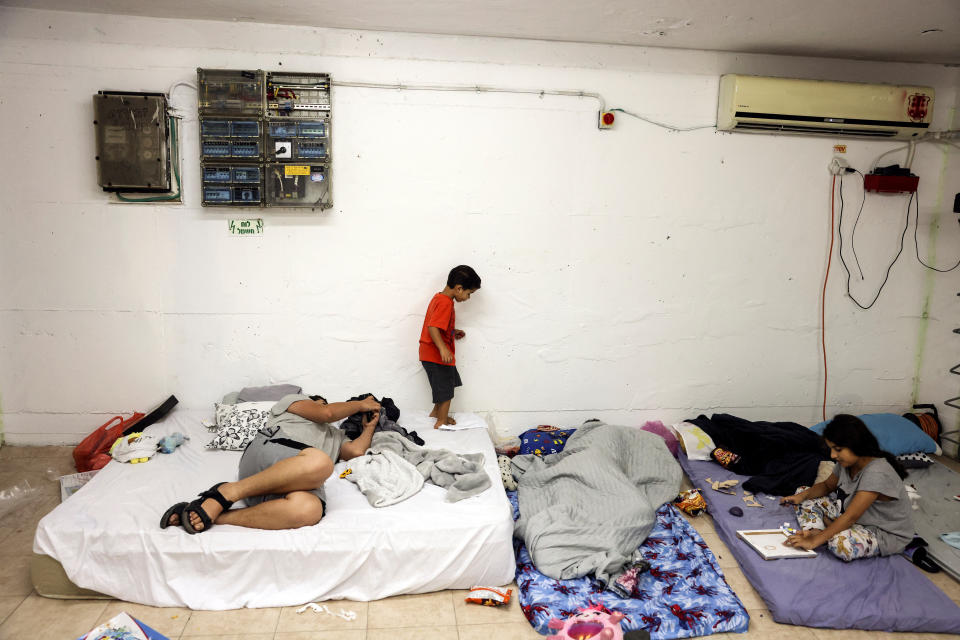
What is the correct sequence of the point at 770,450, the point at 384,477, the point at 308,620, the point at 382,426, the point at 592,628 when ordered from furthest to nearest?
the point at 770,450 < the point at 382,426 < the point at 384,477 < the point at 308,620 < the point at 592,628

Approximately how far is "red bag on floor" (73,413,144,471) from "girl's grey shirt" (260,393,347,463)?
1.23 meters

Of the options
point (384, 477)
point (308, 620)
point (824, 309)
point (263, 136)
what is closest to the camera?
point (308, 620)

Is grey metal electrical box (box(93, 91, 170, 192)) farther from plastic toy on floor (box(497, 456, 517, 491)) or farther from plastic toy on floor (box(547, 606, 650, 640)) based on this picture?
plastic toy on floor (box(547, 606, 650, 640))

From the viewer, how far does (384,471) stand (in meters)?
2.85

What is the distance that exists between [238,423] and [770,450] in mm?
3102

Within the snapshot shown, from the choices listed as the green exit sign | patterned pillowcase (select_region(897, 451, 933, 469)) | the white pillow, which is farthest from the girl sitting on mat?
the green exit sign

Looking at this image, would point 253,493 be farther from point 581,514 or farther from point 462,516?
point 581,514

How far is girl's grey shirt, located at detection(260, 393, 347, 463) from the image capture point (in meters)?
2.76

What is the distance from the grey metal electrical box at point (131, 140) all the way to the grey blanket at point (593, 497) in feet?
8.86

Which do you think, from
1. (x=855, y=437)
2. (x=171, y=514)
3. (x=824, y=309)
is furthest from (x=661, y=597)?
(x=824, y=309)

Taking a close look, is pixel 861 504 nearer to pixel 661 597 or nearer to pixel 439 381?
pixel 661 597

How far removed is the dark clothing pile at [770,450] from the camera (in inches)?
130

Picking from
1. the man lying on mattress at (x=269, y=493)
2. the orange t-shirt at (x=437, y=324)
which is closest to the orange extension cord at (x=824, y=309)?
the orange t-shirt at (x=437, y=324)

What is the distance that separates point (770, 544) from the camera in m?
2.74
